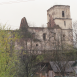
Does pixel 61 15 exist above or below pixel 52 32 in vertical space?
above

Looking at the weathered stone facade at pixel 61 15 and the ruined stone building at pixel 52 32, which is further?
the weathered stone facade at pixel 61 15

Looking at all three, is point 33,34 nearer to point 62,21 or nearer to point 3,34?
point 62,21

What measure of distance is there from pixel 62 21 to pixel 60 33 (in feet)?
8.75

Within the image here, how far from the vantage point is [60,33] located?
115 ft

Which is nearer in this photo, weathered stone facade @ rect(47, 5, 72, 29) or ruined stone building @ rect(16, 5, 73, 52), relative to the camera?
ruined stone building @ rect(16, 5, 73, 52)

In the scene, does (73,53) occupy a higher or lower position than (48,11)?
lower

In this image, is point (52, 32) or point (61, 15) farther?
point (61, 15)

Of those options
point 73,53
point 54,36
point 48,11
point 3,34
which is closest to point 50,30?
point 54,36

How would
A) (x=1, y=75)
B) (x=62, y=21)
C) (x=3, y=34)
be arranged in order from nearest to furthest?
(x=1, y=75) → (x=3, y=34) → (x=62, y=21)

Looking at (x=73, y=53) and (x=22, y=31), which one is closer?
(x=73, y=53)

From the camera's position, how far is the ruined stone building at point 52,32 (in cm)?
3338

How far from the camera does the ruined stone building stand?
33381mm

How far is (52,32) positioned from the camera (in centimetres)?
3462

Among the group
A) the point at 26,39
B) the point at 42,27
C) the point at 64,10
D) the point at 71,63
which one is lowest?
the point at 71,63
